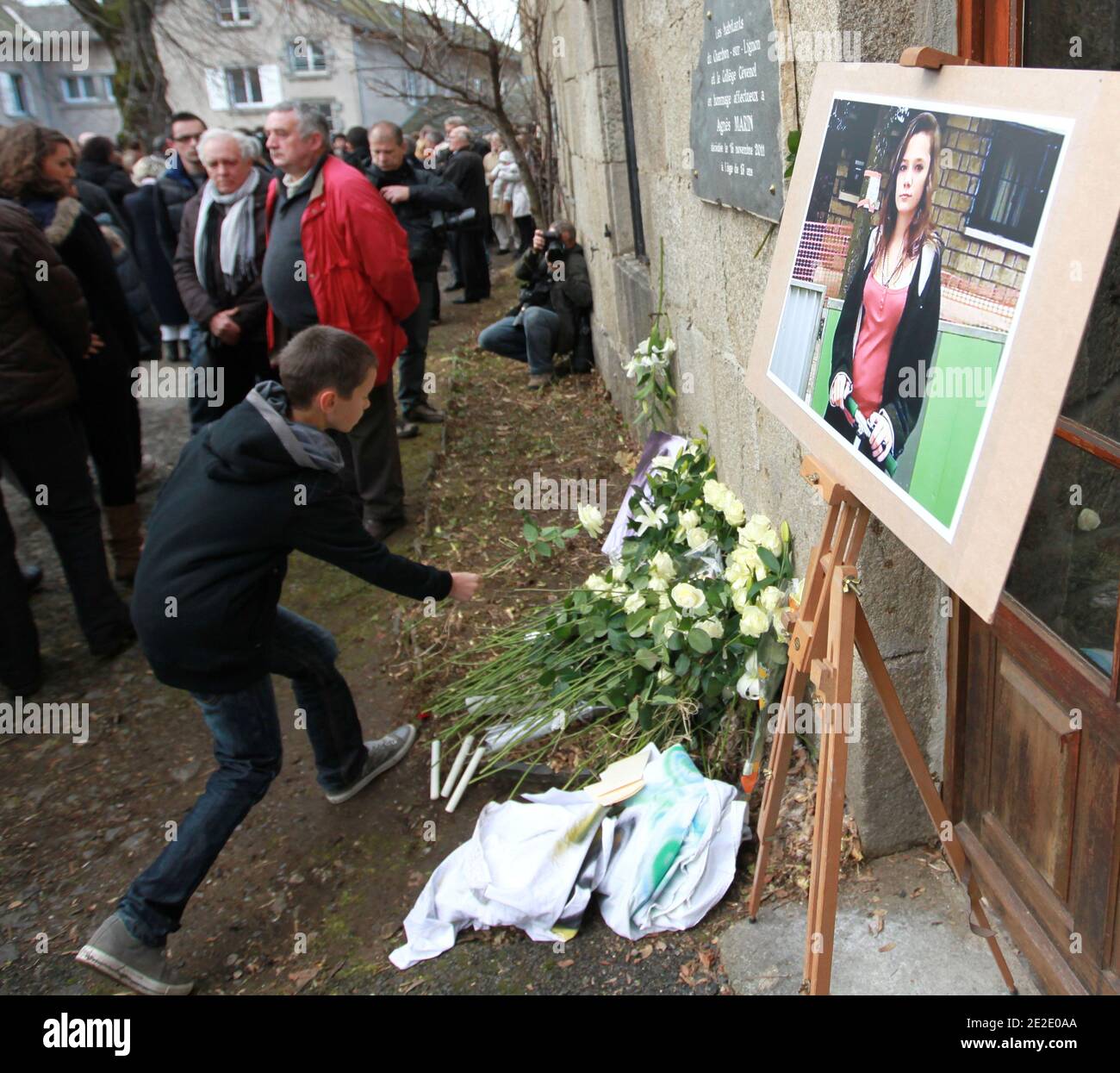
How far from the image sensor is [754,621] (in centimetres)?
268

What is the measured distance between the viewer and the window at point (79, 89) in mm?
39781

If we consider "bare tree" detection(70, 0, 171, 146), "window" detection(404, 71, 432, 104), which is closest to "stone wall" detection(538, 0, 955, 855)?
"window" detection(404, 71, 432, 104)

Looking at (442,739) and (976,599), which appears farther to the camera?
(442,739)

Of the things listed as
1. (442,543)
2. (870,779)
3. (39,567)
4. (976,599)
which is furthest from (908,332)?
(39,567)

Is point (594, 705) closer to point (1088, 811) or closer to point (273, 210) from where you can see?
point (1088, 811)

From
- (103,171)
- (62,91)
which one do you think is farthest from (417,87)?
(62,91)

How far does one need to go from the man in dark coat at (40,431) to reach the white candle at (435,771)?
69.8 inches

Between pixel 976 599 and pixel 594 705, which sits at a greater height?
pixel 976 599

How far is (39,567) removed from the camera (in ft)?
16.6

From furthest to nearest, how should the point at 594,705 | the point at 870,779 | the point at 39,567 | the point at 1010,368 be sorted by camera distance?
the point at 39,567, the point at 594,705, the point at 870,779, the point at 1010,368

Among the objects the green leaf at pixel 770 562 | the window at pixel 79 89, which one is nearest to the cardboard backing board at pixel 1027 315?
the green leaf at pixel 770 562

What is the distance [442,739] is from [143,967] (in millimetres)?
1152

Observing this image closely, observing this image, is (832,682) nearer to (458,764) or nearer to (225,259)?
(458,764)

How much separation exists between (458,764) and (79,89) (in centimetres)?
4535
